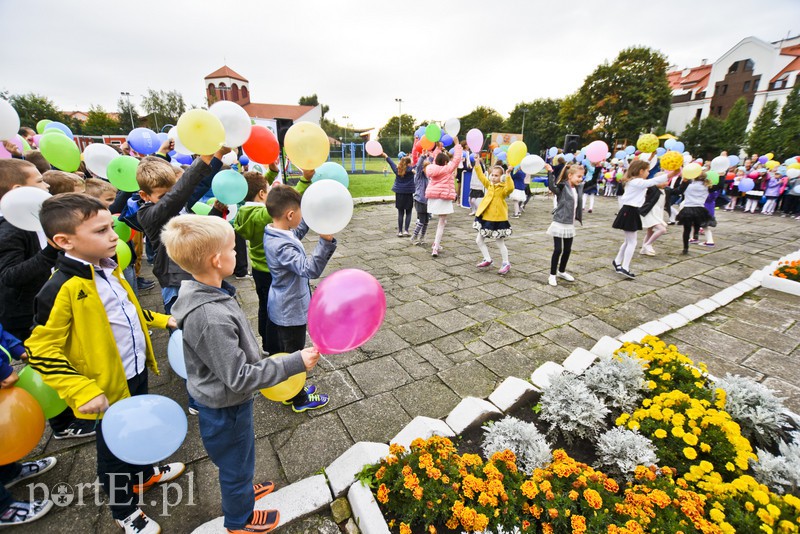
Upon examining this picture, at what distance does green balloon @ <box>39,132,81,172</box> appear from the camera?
140 inches

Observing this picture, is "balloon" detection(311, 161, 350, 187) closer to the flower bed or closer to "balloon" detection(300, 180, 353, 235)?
"balloon" detection(300, 180, 353, 235)

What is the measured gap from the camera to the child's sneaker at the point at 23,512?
175 centimetres

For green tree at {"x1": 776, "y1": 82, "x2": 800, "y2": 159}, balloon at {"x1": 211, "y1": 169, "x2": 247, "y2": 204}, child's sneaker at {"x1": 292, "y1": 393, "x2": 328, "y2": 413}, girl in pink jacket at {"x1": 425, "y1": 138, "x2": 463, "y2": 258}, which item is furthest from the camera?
green tree at {"x1": 776, "y1": 82, "x2": 800, "y2": 159}

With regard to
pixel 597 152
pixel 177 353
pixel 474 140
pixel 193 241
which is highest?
pixel 474 140

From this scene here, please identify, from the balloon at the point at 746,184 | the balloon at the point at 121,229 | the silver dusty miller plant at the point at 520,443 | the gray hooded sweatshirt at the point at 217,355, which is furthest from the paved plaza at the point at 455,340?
the balloon at the point at 746,184

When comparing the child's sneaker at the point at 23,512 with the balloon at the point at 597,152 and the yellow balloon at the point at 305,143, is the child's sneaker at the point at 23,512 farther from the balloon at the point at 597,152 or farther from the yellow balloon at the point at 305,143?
the balloon at the point at 597,152

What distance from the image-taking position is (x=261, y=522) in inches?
67.8

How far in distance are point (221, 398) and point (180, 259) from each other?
2.00ft

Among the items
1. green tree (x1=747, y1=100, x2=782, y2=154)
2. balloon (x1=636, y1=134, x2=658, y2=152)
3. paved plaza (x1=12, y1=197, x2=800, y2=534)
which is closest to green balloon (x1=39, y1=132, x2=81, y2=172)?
→ paved plaza (x1=12, y1=197, x2=800, y2=534)

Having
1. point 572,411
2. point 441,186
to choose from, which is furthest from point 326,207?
point 441,186

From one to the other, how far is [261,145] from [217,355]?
224cm

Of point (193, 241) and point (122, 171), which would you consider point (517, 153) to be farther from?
point (193, 241)

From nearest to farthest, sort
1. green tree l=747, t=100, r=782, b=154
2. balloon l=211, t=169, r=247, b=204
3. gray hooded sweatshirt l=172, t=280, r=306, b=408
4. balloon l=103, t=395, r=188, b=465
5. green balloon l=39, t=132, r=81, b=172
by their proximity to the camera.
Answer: gray hooded sweatshirt l=172, t=280, r=306, b=408 → balloon l=103, t=395, r=188, b=465 → balloon l=211, t=169, r=247, b=204 → green balloon l=39, t=132, r=81, b=172 → green tree l=747, t=100, r=782, b=154

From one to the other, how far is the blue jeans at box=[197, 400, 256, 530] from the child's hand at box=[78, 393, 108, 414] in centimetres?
42
